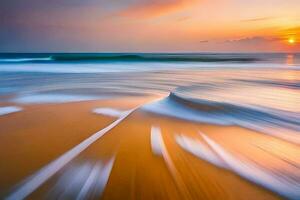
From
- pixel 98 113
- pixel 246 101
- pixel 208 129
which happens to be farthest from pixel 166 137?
pixel 246 101

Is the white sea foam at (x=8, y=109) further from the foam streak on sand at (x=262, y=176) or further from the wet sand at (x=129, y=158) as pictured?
the foam streak on sand at (x=262, y=176)

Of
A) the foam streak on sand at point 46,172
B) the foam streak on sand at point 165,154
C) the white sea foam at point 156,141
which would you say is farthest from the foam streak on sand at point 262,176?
the foam streak on sand at point 46,172

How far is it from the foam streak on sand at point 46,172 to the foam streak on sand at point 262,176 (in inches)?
74.2

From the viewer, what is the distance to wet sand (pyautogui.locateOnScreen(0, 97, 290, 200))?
2.61m

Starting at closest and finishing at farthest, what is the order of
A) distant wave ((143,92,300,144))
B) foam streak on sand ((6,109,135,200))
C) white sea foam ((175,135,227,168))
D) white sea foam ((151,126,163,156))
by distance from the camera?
foam streak on sand ((6,109,135,200)) → white sea foam ((175,135,227,168)) → white sea foam ((151,126,163,156)) → distant wave ((143,92,300,144))

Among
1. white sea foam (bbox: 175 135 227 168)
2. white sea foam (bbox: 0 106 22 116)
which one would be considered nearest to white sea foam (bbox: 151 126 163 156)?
white sea foam (bbox: 175 135 227 168)

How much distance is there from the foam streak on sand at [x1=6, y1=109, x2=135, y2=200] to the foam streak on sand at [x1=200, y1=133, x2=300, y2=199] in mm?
1886

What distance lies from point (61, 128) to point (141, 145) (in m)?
1.71

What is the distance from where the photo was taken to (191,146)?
12.6ft

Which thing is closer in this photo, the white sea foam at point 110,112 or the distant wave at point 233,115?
the distant wave at point 233,115

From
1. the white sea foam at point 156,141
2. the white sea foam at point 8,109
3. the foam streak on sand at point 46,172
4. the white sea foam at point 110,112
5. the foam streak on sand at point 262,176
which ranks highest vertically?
the foam streak on sand at point 262,176

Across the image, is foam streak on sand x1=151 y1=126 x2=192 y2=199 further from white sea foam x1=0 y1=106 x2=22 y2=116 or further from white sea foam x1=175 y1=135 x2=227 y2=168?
white sea foam x1=0 y1=106 x2=22 y2=116

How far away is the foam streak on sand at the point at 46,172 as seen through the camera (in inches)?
101

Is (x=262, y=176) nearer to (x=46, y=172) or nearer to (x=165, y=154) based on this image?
(x=165, y=154)
